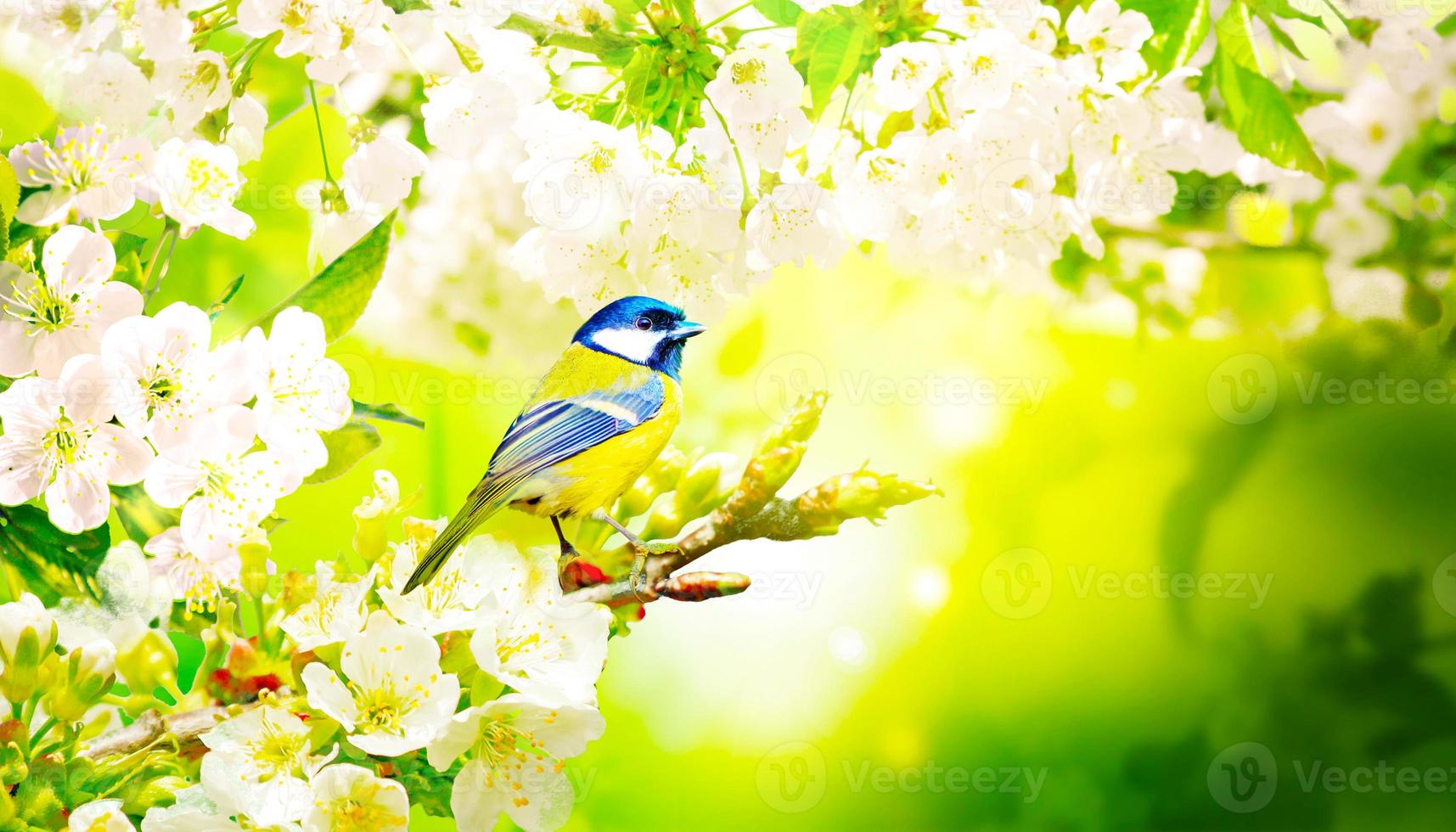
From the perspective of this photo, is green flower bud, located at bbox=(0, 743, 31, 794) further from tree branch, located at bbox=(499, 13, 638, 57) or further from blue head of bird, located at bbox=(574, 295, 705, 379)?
tree branch, located at bbox=(499, 13, 638, 57)

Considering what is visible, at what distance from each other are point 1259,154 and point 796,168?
1.54 feet

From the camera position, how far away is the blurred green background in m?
0.94

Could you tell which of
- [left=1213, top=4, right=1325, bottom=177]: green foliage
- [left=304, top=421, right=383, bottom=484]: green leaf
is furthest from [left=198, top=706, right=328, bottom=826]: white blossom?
[left=1213, top=4, right=1325, bottom=177]: green foliage

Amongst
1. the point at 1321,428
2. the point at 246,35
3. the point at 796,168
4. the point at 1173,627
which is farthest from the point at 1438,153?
the point at 246,35

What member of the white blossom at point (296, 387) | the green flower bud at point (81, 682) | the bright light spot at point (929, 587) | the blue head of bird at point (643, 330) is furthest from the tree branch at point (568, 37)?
the green flower bud at point (81, 682)

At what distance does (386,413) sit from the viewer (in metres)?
0.96

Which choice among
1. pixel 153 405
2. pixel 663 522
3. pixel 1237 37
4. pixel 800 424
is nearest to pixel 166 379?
pixel 153 405

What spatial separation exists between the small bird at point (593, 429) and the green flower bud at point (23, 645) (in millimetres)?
340

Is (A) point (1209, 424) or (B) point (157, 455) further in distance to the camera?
(A) point (1209, 424)

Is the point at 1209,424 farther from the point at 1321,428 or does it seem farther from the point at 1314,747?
the point at 1314,747

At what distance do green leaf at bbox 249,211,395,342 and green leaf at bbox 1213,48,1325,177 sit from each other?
2.63 feet

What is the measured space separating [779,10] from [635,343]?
0.31 meters

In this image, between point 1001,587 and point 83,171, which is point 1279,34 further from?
point 83,171

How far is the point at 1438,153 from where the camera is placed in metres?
0.99
